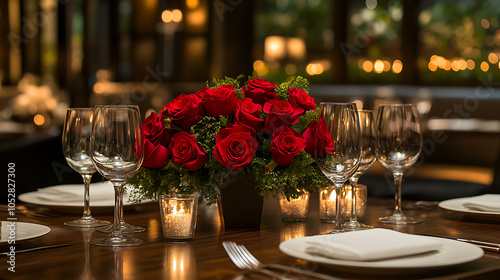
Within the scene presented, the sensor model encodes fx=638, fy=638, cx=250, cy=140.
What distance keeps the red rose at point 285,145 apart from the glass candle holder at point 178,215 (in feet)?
0.57

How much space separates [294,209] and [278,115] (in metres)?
0.24

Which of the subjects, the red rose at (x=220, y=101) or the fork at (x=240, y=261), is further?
the red rose at (x=220, y=101)

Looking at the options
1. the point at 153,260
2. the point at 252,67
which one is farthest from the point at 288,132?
the point at 252,67

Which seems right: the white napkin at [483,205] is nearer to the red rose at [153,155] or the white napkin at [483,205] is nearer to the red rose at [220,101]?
the red rose at [220,101]

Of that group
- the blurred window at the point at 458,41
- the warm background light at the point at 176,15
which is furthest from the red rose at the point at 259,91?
the warm background light at the point at 176,15

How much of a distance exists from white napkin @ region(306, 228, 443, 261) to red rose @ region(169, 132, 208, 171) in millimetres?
295

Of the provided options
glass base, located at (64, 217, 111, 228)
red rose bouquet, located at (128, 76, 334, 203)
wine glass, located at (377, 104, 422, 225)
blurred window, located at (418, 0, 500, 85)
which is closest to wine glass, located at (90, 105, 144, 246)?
→ red rose bouquet, located at (128, 76, 334, 203)

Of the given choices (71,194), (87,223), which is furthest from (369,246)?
(71,194)

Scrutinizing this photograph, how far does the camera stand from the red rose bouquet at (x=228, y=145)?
1.18 metres

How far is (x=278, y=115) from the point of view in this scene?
1225mm

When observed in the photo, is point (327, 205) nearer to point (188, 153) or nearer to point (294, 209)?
point (294, 209)

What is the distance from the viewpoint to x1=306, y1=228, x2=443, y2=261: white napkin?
90 cm

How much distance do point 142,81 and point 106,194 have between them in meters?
5.26

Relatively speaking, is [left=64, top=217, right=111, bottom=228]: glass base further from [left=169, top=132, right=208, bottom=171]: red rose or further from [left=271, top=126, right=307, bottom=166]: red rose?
[left=271, top=126, right=307, bottom=166]: red rose
